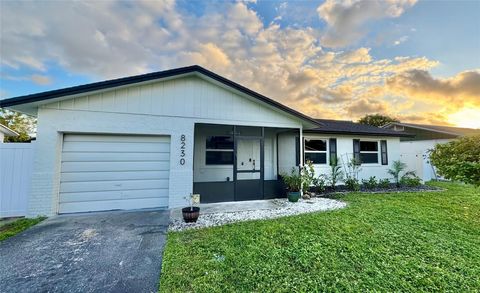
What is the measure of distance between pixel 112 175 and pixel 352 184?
34.9ft

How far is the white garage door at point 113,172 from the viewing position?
18.7 feet

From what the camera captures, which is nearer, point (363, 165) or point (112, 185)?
point (112, 185)

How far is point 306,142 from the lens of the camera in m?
10.1

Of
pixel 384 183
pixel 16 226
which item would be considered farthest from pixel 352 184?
pixel 16 226

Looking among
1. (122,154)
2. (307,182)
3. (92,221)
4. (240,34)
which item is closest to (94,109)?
(122,154)

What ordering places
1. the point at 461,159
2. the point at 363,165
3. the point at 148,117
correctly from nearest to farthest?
1. the point at 461,159
2. the point at 148,117
3. the point at 363,165

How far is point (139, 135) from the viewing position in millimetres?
6254

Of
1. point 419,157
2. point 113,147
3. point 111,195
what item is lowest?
point 111,195

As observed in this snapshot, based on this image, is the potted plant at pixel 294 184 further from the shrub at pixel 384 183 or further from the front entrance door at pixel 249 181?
the shrub at pixel 384 183

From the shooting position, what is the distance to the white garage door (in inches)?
224

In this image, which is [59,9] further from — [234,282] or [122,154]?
[234,282]

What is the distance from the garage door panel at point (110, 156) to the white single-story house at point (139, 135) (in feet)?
0.08

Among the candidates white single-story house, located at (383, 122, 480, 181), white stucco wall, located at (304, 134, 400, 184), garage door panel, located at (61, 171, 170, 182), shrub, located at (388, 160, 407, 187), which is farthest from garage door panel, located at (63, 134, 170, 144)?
white single-story house, located at (383, 122, 480, 181)

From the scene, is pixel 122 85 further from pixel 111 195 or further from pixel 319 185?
pixel 319 185
